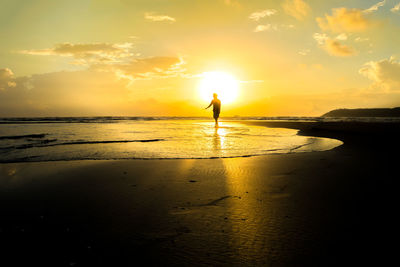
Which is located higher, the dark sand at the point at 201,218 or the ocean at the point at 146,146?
the ocean at the point at 146,146

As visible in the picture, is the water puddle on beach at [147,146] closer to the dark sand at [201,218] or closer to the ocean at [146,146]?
the ocean at [146,146]

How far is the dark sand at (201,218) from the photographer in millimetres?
2562

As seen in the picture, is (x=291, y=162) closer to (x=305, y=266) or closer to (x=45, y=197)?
(x=305, y=266)

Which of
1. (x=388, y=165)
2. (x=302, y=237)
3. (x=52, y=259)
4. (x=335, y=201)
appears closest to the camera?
(x=52, y=259)

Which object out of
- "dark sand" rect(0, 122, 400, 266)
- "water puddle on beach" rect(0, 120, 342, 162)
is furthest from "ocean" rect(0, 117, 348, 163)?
"dark sand" rect(0, 122, 400, 266)

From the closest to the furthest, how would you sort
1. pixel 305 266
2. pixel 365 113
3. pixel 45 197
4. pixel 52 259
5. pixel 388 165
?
pixel 305 266 < pixel 52 259 < pixel 45 197 < pixel 388 165 < pixel 365 113

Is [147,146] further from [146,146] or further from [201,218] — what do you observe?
[201,218]

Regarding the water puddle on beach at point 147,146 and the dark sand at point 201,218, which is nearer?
the dark sand at point 201,218

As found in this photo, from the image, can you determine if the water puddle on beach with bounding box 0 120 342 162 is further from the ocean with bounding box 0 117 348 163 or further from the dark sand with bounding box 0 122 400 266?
the dark sand with bounding box 0 122 400 266

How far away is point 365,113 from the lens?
125m

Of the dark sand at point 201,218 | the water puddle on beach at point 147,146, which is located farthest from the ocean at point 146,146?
the dark sand at point 201,218

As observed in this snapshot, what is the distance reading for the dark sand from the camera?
256 centimetres

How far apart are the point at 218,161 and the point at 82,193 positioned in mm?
4366

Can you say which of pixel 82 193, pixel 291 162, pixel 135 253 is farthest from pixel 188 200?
pixel 291 162
